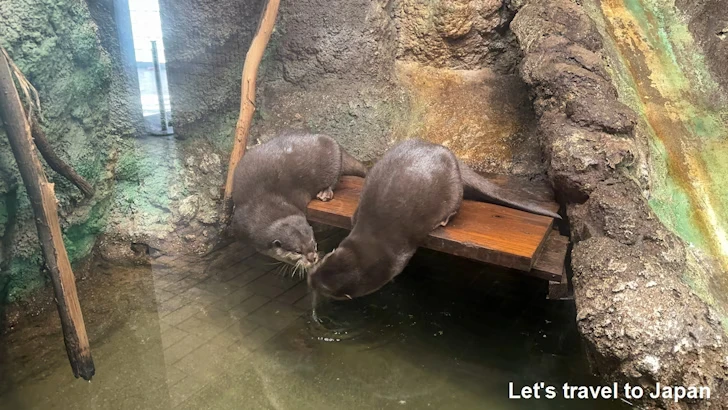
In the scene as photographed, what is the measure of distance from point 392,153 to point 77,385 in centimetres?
175

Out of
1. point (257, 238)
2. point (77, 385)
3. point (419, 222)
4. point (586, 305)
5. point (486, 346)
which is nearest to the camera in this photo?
point (586, 305)

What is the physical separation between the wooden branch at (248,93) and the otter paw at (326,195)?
60 centimetres

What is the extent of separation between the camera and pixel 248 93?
3164mm

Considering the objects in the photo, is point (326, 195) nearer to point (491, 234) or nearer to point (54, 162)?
point (491, 234)

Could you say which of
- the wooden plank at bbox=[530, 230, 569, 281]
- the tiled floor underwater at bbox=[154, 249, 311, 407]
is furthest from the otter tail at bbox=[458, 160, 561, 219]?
the tiled floor underwater at bbox=[154, 249, 311, 407]

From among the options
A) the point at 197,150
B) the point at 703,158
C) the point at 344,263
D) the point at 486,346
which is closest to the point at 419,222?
the point at 344,263

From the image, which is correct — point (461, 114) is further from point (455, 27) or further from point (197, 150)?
point (197, 150)

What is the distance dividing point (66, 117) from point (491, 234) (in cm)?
234

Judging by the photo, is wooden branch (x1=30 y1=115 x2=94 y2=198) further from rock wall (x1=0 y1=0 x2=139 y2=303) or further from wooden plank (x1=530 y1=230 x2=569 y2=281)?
wooden plank (x1=530 y1=230 x2=569 y2=281)

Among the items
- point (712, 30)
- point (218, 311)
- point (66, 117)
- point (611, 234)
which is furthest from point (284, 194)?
point (712, 30)

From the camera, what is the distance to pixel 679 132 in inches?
104

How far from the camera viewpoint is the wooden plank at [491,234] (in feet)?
6.75

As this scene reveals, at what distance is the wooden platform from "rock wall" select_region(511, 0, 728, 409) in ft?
0.41

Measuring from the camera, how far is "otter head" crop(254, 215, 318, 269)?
2773 millimetres
